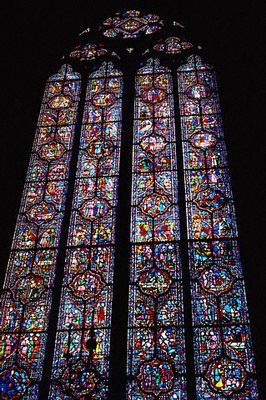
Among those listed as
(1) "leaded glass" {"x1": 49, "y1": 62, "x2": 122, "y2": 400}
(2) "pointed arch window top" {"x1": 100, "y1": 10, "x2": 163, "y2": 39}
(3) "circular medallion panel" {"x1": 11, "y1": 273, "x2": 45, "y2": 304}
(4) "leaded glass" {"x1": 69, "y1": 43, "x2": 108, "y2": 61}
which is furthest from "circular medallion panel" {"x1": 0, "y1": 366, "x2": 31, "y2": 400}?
(2) "pointed arch window top" {"x1": 100, "y1": 10, "x2": 163, "y2": 39}

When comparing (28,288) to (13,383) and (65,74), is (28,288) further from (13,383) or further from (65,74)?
(65,74)

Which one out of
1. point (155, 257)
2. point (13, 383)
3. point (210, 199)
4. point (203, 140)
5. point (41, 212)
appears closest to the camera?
point (13, 383)

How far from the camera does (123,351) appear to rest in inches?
239

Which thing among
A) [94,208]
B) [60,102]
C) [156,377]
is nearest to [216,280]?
[156,377]

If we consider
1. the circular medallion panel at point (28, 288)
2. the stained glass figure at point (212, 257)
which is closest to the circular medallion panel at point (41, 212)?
the circular medallion panel at point (28, 288)

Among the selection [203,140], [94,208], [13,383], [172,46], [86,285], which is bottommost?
[13,383]

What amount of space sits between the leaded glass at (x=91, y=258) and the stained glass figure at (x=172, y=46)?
0.81 metres

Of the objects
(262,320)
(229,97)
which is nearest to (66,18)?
(229,97)

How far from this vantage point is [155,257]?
22.2ft

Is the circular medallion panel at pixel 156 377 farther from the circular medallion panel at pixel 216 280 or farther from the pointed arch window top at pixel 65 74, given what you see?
the pointed arch window top at pixel 65 74

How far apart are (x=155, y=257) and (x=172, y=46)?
374 cm

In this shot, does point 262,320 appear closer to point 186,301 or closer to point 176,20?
point 186,301

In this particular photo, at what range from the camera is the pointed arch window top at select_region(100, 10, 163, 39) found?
9.55 metres

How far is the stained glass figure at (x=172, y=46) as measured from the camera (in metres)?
9.17
